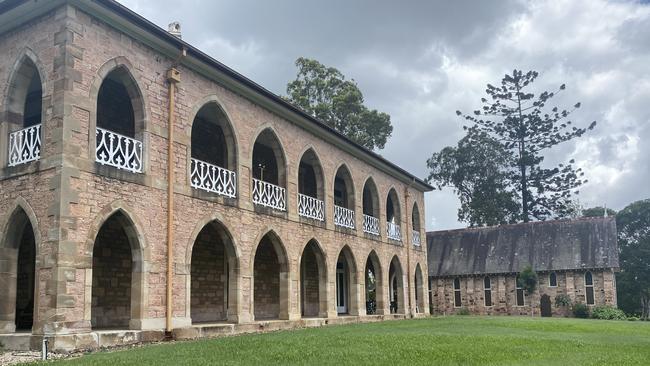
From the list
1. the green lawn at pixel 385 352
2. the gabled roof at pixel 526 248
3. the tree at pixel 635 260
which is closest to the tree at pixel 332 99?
the gabled roof at pixel 526 248

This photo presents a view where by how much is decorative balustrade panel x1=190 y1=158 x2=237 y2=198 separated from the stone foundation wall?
27078 millimetres

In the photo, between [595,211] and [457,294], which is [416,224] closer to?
[457,294]

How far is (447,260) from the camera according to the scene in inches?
1690

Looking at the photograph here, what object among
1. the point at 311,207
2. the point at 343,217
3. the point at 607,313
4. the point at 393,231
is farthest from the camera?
the point at 607,313

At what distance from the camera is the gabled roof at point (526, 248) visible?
125 feet

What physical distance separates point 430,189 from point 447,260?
1118 centimetres

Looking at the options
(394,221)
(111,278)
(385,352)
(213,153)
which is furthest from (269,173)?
(385,352)

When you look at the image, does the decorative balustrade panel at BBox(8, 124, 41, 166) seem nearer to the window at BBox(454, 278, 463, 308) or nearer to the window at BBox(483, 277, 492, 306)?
the window at BBox(483, 277, 492, 306)

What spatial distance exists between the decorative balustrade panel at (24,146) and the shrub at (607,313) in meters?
31.6

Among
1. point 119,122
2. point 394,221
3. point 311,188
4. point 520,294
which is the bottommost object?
point 520,294

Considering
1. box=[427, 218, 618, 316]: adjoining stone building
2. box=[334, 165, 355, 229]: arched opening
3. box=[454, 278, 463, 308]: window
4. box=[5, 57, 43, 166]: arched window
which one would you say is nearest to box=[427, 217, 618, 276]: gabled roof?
box=[427, 218, 618, 316]: adjoining stone building

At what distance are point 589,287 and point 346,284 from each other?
59.1 feet

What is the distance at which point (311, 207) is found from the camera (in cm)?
2162

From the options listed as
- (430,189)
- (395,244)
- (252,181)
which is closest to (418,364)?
(252,181)
